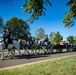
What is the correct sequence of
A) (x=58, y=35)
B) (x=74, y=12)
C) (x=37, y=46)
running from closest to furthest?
(x=74, y=12), (x=37, y=46), (x=58, y=35)

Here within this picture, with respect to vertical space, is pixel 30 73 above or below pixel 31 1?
below

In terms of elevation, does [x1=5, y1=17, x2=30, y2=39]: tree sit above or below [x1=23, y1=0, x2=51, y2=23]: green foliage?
above

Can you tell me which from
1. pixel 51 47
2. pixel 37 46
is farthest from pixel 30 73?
pixel 51 47

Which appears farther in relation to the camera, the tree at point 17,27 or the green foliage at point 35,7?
the tree at point 17,27

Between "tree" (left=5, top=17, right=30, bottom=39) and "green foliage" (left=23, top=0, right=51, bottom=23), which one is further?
"tree" (left=5, top=17, right=30, bottom=39)

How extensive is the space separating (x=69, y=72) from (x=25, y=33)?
71675mm

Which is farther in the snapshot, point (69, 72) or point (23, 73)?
point (69, 72)

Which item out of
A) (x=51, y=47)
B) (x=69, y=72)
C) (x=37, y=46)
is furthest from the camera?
(x=51, y=47)

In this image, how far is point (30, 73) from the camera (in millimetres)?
10172

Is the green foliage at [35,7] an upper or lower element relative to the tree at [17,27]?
lower

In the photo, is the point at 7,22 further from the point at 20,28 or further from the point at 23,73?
the point at 23,73

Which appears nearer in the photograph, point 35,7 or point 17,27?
point 35,7

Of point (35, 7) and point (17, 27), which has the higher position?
point (17, 27)

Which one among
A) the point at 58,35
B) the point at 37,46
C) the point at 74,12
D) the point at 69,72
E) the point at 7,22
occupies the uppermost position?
the point at 7,22
